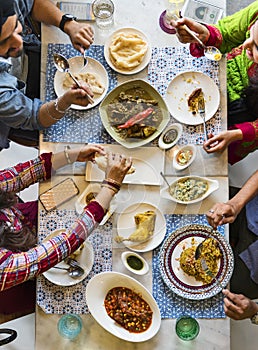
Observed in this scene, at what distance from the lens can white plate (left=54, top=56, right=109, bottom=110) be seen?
6.16ft

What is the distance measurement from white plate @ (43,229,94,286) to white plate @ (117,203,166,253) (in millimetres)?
128

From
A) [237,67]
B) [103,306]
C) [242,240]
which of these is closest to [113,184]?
[103,306]

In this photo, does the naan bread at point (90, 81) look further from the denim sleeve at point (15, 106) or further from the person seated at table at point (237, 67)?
the person seated at table at point (237, 67)

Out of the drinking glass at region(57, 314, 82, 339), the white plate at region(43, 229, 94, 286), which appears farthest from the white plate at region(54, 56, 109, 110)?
the drinking glass at region(57, 314, 82, 339)

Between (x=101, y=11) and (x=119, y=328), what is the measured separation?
3.48ft

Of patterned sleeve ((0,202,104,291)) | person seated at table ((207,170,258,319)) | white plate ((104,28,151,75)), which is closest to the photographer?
patterned sleeve ((0,202,104,291))

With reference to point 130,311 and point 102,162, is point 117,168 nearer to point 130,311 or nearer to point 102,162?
point 102,162

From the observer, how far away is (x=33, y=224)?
195 centimetres

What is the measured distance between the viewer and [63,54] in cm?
192

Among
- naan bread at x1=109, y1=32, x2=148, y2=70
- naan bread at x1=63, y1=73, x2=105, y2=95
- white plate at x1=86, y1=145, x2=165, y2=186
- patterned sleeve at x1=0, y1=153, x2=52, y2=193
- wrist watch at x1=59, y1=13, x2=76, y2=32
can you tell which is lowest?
patterned sleeve at x1=0, y1=153, x2=52, y2=193

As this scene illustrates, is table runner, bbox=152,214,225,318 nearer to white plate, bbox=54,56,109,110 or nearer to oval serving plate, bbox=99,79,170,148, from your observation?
oval serving plate, bbox=99,79,170,148

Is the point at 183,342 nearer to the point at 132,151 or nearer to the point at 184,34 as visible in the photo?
the point at 132,151

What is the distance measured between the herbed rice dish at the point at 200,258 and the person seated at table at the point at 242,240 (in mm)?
70

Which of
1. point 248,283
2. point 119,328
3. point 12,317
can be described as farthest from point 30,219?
point 248,283
